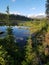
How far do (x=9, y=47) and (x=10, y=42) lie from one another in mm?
1500

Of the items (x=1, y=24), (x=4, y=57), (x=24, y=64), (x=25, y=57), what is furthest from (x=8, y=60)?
(x=1, y=24)

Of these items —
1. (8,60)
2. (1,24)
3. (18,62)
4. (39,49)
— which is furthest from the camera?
(1,24)

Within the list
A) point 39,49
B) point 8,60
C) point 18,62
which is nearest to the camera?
point 8,60

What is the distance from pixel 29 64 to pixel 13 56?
187 inches

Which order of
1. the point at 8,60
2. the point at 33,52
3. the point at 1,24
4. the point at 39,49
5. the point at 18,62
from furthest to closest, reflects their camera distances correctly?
the point at 1,24
the point at 39,49
the point at 33,52
the point at 18,62
the point at 8,60

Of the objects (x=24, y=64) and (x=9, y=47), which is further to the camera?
(x=9, y=47)

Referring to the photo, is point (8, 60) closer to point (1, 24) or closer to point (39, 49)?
point (39, 49)

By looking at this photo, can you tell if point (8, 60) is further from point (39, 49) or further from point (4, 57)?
point (39, 49)

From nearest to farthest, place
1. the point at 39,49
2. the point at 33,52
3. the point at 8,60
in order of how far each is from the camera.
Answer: the point at 8,60 → the point at 33,52 → the point at 39,49

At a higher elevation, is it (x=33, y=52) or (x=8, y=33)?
(x=8, y=33)

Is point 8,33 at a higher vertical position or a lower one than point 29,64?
higher

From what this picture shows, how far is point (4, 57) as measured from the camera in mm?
38781

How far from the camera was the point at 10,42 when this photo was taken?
145ft

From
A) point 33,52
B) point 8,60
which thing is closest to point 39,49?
point 33,52
